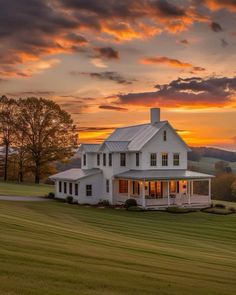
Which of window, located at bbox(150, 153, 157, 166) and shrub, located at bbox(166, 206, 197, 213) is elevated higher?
window, located at bbox(150, 153, 157, 166)

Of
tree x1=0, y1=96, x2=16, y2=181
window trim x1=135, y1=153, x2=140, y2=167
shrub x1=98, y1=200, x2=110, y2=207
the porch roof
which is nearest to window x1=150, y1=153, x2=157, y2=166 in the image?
the porch roof

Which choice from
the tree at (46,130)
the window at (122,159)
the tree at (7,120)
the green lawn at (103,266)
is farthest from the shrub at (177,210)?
the tree at (7,120)

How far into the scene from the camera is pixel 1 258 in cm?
1528

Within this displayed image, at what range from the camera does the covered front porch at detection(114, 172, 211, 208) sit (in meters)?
49.8

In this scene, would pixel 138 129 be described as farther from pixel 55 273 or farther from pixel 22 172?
pixel 55 273

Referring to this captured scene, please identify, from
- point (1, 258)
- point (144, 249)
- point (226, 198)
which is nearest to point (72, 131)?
point (226, 198)

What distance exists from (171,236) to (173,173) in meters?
20.6

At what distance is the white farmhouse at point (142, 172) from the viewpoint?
52.7 metres

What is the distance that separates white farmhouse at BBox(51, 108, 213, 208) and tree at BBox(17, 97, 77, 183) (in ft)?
69.3

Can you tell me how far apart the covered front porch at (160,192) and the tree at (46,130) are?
25.3 metres

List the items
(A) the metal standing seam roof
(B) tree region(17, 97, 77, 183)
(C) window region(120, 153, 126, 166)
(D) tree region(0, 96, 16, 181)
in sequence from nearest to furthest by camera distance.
Result: (C) window region(120, 153, 126, 166) < (A) the metal standing seam roof < (B) tree region(17, 97, 77, 183) < (D) tree region(0, 96, 16, 181)

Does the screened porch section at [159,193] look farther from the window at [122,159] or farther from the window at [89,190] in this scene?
the window at [89,190]

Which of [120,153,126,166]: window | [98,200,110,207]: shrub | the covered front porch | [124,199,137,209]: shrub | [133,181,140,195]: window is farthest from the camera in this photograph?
[120,153,126,166]: window

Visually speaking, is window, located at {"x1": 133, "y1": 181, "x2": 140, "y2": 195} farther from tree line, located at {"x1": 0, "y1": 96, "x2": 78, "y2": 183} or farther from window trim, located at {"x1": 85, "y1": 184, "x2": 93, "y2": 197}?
tree line, located at {"x1": 0, "y1": 96, "x2": 78, "y2": 183}
